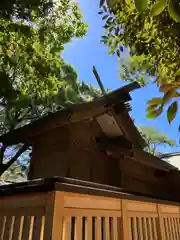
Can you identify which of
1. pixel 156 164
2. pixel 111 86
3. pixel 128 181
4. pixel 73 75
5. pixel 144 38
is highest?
pixel 111 86

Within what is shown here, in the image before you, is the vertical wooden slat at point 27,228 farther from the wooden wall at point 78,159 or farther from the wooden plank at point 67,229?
the wooden wall at point 78,159

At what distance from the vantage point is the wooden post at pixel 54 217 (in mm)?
1461

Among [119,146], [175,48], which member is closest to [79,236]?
[175,48]

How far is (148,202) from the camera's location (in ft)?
9.29

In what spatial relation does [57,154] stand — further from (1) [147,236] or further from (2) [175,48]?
(2) [175,48]

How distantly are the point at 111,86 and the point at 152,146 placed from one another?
22.0 ft

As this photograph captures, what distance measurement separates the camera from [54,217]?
151 cm

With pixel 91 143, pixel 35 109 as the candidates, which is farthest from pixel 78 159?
pixel 35 109

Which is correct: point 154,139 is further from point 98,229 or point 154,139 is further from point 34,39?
point 98,229

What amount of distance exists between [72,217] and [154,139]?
1770 cm

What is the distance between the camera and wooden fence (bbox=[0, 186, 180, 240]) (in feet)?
5.08

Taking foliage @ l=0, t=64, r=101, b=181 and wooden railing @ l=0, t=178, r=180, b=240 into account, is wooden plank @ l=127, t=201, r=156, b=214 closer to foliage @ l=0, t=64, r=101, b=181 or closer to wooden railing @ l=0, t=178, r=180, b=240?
wooden railing @ l=0, t=178, r=180, b=240

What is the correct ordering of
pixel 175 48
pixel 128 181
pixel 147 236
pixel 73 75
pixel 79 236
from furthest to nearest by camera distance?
pixel 73 75 → pixel 128 181 → pixel 147 236 → pixel 175 48 → pixel 79 236

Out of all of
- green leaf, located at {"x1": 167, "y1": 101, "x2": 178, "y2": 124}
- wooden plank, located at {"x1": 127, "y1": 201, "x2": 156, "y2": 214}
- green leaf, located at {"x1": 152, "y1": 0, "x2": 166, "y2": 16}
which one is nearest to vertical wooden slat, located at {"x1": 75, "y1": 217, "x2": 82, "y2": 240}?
wooden plank, located at {"x1": 127, "y1": 201, "x2": 156, "y2": 214}
